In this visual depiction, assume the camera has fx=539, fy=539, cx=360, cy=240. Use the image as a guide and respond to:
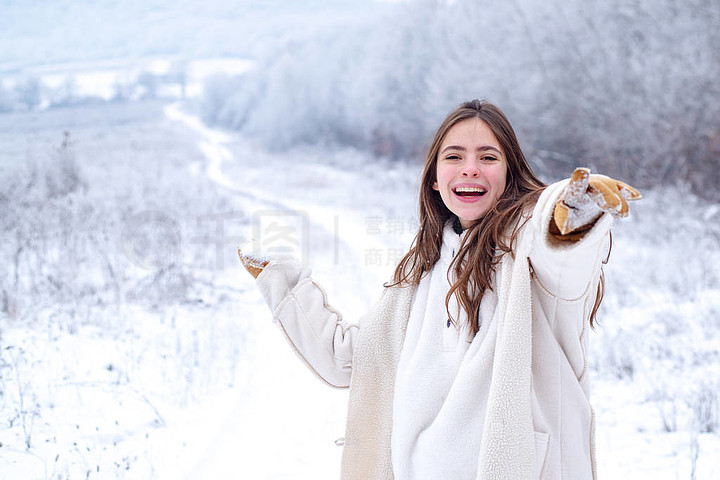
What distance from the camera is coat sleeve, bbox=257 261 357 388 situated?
1904 millimetres

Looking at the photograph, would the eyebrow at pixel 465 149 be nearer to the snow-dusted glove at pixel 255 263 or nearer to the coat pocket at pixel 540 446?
the snow-dusted glove at pixel 255 263

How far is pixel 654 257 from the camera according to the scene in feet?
23.2

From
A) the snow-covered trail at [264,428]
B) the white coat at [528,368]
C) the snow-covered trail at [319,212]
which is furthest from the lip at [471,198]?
the snow-covered trail at [319,212]

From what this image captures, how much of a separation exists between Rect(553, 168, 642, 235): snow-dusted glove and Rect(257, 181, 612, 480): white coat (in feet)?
0.14

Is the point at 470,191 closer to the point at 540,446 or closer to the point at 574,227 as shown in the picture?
the point at 574,227

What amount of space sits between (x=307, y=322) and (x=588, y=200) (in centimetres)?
107

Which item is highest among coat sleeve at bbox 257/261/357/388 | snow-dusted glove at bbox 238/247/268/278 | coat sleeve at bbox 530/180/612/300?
coat sleeve at bbox 530/180/612/300

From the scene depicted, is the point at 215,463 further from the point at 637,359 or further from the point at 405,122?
the point at 405,122

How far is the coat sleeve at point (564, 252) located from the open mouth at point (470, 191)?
360 mm

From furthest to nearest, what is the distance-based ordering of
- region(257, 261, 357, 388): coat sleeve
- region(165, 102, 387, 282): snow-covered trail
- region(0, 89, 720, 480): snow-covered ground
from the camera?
region(165, 102, 387, 282): snow-covered trail
region(0, 89, 720, 480): snow-covered ground
region(257, 261, 357, 388): coat sleeve

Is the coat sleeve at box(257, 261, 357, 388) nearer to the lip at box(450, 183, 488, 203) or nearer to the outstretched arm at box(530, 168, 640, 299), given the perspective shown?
the lip at box(450, 183, 488, 203)

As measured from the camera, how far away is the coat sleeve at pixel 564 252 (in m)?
1.25

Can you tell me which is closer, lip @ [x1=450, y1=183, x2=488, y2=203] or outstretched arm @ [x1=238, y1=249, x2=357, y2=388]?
lip @ [x1=450, y1=183, x2=488, y2=203]

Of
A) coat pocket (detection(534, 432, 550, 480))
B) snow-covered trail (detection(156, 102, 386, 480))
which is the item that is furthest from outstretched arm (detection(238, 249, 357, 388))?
snow-covered trail (detection(156, 102, 386, 480))
